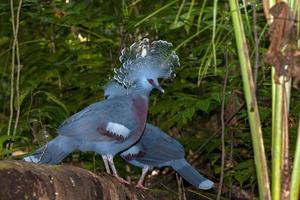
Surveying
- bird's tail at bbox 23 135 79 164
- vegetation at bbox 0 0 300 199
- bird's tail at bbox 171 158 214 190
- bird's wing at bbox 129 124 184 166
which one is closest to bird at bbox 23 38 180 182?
bird's tail at bbox 23 135 79 164

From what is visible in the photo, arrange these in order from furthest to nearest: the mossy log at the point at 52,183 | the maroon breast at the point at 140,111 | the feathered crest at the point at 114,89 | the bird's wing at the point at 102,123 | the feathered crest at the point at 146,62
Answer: the feathered crest at the point at 114,89 < the feathered crest at the point at 146,62 < the maroon breast at the point at 140,111 < the bird's wing at the point at 102,123 < the mossy log at the point at 52,183

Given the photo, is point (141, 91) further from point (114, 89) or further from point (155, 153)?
point (155, 153)

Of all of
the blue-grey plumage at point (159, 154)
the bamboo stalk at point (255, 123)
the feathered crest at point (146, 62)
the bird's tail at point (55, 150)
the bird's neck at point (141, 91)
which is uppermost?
the bamboo stalk at point (255, 123)

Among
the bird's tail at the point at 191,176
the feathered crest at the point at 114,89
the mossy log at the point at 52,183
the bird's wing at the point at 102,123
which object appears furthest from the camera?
the feathered crest at the point at 114,89

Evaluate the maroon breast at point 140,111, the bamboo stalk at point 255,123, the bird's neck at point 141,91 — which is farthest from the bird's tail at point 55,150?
the bamboo stalk at point 255,123

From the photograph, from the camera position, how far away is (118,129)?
3301 millimetres

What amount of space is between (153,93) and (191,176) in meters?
1.09

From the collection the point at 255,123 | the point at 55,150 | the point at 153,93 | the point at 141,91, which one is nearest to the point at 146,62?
the point at 141,91

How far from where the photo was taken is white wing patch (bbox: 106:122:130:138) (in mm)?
3291

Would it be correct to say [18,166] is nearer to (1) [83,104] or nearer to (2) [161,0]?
(1) [83,104]

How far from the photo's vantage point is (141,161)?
3838 mm

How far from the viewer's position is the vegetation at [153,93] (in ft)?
12.5

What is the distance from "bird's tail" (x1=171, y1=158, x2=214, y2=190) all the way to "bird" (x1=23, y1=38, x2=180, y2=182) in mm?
490

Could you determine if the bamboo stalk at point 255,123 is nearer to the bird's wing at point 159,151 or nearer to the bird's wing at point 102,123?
the bird's wing at point 102,123
